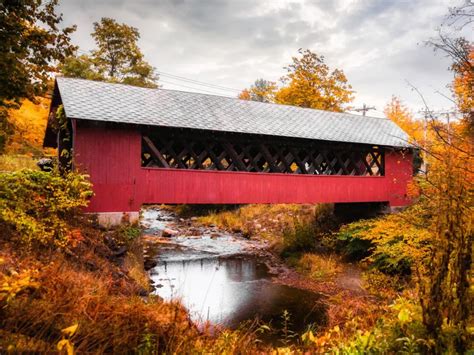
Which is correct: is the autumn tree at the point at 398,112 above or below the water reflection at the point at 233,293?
above

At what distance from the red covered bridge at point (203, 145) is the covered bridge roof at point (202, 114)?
31mm

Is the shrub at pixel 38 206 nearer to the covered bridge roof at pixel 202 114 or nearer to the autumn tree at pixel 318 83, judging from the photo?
the covered bridge roof at pixel 202 114

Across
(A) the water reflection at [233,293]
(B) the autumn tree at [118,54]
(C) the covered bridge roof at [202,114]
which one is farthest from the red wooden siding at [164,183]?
(B) the autumn tree at [118,54]

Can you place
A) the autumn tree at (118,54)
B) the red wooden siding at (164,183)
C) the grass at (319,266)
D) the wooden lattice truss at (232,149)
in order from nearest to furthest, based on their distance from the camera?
the red wooden siding at (164,183) → the wooden lattice truss at (232,149) → the grass at (319,266) → the autumn tree at (118,54)

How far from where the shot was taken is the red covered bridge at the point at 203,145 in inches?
390

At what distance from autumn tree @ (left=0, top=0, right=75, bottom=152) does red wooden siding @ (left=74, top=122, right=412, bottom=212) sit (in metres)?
2.23

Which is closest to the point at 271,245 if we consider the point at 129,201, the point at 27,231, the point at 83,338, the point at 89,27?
the point at 129,201

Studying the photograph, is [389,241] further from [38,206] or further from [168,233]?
[168,233]

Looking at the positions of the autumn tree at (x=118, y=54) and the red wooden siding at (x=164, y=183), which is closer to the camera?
the red wooden siding at (x=164, y=183)

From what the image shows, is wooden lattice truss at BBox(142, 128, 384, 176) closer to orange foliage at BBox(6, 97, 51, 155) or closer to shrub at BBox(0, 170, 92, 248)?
shrub at BBox(0, 170, 92, 248)

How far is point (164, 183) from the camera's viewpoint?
35.1 feet

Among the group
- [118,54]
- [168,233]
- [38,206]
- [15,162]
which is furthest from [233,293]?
[118,54]

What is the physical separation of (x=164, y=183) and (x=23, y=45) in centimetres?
495

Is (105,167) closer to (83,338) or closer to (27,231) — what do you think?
(27,231)
